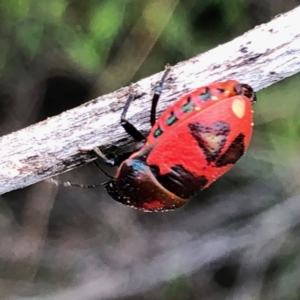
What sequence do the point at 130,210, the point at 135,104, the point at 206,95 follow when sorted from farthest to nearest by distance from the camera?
the point at 130,210 < the point at 135,104 < the point at 206,95

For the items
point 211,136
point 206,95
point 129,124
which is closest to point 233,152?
point 211,136

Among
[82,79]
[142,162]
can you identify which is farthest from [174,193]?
[82,79]

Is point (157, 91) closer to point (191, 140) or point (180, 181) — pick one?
point (191, 140)

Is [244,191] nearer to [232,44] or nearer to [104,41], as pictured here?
[104,41]

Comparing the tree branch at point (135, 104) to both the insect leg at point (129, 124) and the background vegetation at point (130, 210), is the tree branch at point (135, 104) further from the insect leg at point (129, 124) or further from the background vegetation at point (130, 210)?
the background vegetation at point (130, 210)

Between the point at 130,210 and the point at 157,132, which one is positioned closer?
the point at 157,132

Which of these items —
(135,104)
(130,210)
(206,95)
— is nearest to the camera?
(206,95)

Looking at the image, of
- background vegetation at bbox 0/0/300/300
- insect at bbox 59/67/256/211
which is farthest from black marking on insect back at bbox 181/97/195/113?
background vegetation at bbox 0/0/300/300
